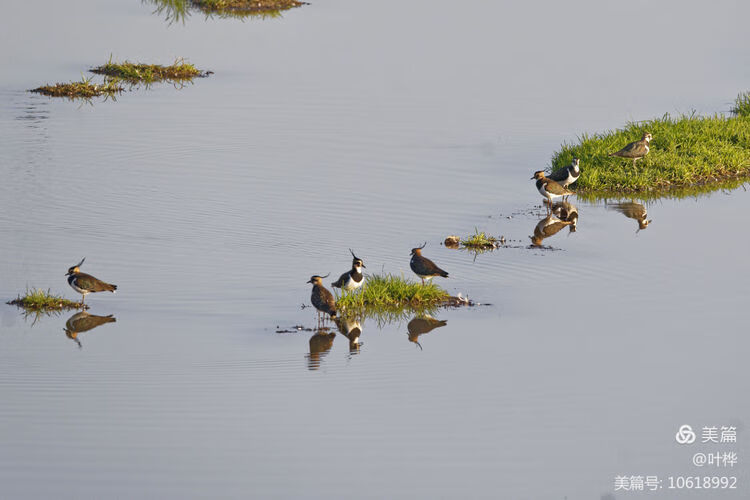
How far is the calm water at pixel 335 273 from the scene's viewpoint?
1188 cm

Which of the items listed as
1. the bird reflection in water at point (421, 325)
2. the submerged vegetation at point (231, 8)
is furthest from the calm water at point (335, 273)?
the submerged vegetation at point (231, 8)

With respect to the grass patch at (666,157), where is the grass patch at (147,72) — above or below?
above

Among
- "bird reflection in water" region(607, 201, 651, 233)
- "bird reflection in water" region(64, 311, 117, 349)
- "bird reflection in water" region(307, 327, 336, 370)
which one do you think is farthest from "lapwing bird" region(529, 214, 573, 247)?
"bird reflection in water" region(64, 311, 117, 349)

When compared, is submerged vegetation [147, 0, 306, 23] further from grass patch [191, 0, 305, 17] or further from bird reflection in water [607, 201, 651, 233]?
bird reflection in water [607, 201, 651, 233]

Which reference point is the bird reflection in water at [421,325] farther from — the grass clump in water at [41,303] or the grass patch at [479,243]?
the grass clump in water at [41,303]

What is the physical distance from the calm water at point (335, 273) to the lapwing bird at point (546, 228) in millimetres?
309

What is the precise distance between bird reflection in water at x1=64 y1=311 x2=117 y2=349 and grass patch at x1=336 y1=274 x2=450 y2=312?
3.15 m

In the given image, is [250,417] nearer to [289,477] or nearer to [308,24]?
[289,477]

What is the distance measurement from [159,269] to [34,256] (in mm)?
1975

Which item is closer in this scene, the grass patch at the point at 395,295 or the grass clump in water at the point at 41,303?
the grass clump in water at the point at 41,303

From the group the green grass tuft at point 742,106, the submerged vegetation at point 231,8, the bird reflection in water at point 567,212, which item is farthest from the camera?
the submerged vegetation at point 231,8

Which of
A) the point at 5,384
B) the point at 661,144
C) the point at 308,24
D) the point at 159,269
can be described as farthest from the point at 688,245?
the point at 308,24

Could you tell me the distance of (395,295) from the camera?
16.6 meters

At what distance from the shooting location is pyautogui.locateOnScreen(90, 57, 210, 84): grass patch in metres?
33.1
